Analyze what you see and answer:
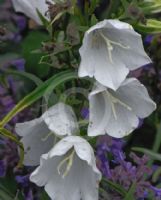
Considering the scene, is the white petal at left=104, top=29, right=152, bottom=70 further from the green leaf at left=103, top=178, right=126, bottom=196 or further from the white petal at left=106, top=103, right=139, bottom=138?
the green leaf at left=103, top=178, right=126, bottom=196

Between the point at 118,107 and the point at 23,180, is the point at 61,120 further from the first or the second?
the point at 23,180

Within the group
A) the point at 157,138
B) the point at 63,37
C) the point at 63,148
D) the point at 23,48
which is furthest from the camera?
the point at 23,48

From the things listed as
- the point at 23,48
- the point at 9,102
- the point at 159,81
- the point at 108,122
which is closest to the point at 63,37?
the point at 108,122

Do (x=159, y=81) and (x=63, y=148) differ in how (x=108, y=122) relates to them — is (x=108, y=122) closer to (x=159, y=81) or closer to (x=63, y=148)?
(x=63, y=148)

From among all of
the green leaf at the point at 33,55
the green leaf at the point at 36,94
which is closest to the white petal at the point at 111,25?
the green leaf at the point at 36,94

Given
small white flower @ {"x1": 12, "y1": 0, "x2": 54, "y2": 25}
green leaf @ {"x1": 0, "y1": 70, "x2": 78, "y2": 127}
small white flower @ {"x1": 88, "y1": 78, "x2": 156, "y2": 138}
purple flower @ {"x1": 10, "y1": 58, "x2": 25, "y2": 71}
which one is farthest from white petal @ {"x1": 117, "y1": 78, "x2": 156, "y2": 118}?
purple flower @ {"x1": 10, "y1": 58, "x2": 25, "y2": 71}

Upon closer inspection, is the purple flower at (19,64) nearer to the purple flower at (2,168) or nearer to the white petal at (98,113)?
the purple flower at (2,168)
